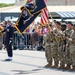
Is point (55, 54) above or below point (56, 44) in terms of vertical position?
below

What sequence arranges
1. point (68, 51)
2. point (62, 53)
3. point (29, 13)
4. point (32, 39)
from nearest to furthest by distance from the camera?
point (68, 51)
point (62, 53)
point (29, 13)
point (32, 39)

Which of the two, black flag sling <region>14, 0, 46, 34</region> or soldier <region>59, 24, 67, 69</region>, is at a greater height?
black flag sling <region>14, 0, 46, 34</region>

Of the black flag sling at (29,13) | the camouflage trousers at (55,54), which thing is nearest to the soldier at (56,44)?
the camouflage trousers at (55,54)

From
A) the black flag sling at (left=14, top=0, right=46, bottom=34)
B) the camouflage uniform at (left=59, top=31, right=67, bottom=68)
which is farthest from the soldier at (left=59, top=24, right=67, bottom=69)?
the black flag sling at (left=14, top=0, right=46, bottom=34)

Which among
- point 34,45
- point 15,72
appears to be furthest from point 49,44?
point 34,45

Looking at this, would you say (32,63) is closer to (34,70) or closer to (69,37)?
(34,70)

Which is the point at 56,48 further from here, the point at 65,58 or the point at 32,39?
the point at 32,39

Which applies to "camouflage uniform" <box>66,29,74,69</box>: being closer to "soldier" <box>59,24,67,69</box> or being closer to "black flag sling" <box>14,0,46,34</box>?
"soldier" <box>59,24,67,69</box>

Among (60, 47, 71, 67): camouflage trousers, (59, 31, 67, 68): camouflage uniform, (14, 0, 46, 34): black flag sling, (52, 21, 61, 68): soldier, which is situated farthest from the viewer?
(14, 0, 46, 34): black flag sling

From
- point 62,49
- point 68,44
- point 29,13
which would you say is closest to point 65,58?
point 62,49

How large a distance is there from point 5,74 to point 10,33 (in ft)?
13.4

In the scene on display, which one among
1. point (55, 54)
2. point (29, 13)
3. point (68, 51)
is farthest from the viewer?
point (29, 13)

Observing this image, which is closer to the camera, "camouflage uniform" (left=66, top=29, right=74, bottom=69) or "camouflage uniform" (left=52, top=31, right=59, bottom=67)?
"camouflage uniform" (left=66, top=29, right=74, bottom=69)

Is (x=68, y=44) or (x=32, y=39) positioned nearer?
(x=68, y=44)
